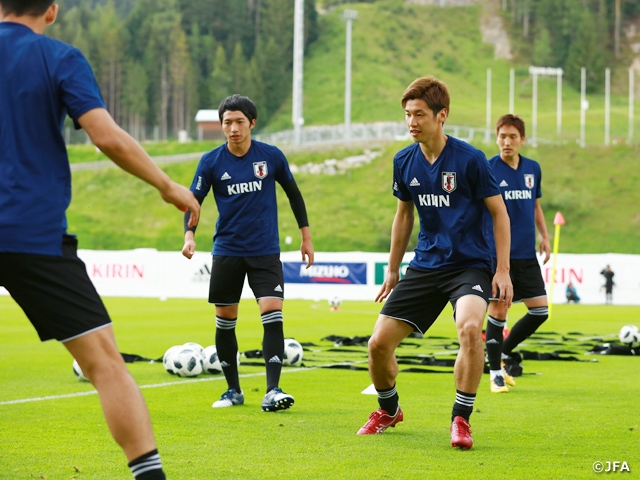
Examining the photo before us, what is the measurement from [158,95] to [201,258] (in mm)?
93318

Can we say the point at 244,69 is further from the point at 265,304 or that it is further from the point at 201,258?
the point at 265,304

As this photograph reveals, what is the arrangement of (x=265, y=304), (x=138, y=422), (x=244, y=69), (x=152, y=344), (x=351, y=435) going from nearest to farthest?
(x=138, y=422)
(x=351, y=435)
(x=265, y=304)
(x=152, y=344)
(x=244, y=69)

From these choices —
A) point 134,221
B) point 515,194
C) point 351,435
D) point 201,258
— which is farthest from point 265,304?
point 134,221

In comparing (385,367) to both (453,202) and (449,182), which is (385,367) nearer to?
(453,202)

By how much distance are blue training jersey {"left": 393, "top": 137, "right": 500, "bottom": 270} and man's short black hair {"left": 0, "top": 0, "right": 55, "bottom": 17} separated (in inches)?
127

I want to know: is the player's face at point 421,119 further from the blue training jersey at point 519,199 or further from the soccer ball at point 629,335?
the soccer ball at point 629,335

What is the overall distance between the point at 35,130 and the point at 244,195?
433 centimetres

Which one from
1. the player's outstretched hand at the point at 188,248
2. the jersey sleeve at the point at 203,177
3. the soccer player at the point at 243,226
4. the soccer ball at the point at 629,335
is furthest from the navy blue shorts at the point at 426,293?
the soccer ball at the point at 629,335

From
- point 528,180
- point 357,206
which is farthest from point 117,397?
point 357,206

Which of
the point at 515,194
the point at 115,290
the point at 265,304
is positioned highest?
the point at 515,194

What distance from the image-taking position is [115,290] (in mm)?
31016

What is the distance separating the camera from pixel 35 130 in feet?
14.0

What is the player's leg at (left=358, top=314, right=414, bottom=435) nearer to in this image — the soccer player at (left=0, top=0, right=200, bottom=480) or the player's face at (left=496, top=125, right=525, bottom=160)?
the soccer player at (left=0, top=0, right=200, bottom=480)

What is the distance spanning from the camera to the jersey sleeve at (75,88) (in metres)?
4.18
